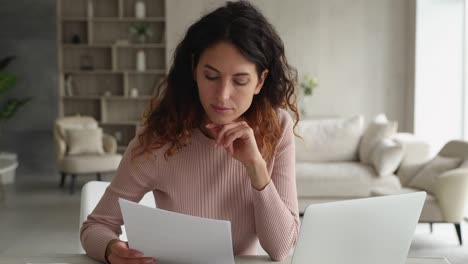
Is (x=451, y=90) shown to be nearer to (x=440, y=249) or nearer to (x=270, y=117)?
(x=440, y=249)

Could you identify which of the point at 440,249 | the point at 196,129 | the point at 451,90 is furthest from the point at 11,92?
the point at 196,129

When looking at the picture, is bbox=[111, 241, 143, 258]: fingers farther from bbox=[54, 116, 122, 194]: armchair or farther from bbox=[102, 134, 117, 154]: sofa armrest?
bbox=[102, 134, 117, 154]: sofa armrest

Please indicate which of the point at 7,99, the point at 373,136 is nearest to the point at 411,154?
the point at 373,136

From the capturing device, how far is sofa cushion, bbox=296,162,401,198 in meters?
5.91

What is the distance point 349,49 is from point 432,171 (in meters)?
3.55

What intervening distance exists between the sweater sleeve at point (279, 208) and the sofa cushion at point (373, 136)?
4.66 metres

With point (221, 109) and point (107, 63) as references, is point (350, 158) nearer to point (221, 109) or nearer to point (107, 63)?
point (107, 63)

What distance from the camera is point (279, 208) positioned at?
5.42ft

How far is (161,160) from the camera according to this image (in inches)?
68.2

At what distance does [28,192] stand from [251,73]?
21.6 ft

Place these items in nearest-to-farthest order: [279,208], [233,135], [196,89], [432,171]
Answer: [233,135] → [279,208] → [196,89] → [432,171]

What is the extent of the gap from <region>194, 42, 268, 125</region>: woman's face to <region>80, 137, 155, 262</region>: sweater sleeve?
267mm

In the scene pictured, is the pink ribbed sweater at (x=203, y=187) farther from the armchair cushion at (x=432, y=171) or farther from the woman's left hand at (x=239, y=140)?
the armchair cushion at (x=432, y=171)

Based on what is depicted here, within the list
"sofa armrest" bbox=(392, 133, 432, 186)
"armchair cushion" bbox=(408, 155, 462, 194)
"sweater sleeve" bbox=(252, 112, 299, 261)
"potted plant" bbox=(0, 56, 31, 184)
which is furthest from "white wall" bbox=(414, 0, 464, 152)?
"sweater sleeve" bbox=(252, 112, 299, 261)
